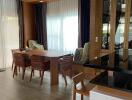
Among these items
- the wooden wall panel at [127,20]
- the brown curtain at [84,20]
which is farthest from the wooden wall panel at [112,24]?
the brown curtain at [84,20]

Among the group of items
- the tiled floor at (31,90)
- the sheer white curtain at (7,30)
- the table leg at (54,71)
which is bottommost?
the tiled floor at (31,90)

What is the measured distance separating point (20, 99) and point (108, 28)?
2699 mm

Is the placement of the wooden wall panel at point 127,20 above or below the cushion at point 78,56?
above

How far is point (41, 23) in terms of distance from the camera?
6926 mm

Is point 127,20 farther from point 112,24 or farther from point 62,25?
point 62,25

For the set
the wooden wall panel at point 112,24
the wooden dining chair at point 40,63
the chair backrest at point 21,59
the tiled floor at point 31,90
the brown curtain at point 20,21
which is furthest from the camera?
the brown curtain at point 20,21

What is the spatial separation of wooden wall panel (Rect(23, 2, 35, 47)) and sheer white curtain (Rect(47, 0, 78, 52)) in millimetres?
720

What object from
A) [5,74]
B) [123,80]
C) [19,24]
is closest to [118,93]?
[123,80]

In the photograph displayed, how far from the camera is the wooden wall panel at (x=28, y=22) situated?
22.1ft

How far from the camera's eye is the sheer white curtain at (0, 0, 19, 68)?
6.08 m

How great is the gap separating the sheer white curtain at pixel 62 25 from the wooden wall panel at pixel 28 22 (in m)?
0.72

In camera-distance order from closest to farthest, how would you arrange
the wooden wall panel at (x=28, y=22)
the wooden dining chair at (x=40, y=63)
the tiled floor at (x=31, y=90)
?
the tiled floor at (x=31, y=90), the wooden dining chair at (x=40, y=63), the wooden wall panel at (x=28, y=22)

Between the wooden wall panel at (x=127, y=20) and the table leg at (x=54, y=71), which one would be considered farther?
the table leg at (x=54, y=71)

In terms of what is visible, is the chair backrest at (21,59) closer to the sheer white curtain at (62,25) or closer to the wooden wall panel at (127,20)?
the sheer white curtain at (62,25)
